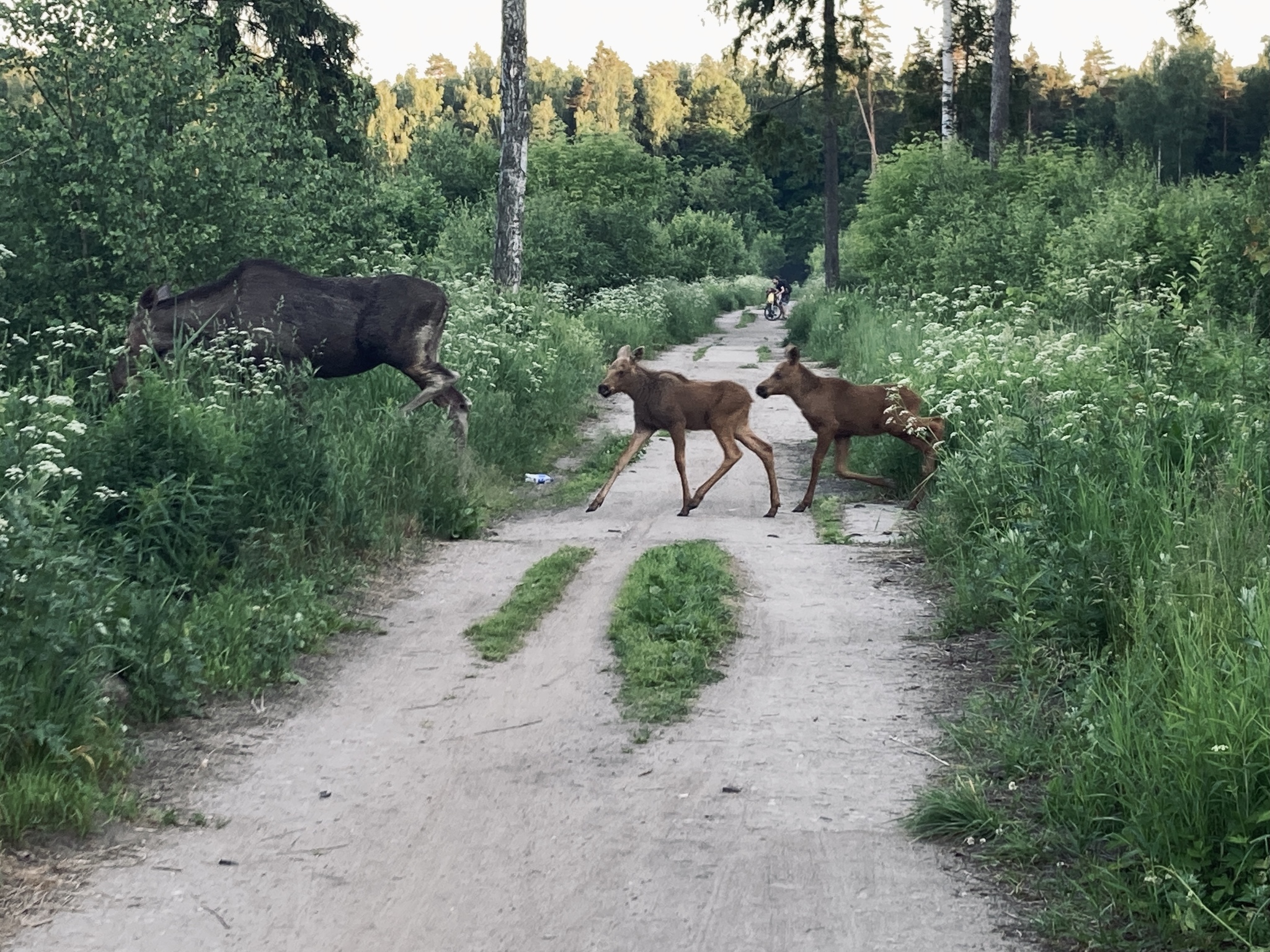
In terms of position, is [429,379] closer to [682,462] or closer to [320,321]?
[320,321]

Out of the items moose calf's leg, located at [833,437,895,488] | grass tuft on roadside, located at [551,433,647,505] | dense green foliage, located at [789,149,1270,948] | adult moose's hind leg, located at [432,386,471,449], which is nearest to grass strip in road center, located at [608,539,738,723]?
dense green foliage, located at [789,149,1270,948]

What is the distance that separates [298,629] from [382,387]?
21.4 ft

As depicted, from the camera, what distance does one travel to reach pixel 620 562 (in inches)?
384

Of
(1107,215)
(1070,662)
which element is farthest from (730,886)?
(1107,215)

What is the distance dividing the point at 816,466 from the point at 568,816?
7.35 m

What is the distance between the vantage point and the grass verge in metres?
10.7

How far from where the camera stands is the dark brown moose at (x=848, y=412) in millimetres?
11789

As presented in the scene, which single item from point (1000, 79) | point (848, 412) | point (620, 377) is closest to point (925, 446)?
point (848, 412)

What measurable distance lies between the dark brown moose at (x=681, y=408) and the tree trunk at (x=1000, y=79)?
717 inches

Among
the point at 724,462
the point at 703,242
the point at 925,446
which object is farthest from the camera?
the point at 703,242

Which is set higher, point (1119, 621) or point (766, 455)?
point (766, 455)

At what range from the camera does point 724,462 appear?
40.4 feet

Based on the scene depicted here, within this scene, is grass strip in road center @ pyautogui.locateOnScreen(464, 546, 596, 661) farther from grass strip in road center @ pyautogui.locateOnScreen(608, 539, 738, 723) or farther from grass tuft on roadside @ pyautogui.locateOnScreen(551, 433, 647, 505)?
grass tuft on roadside @ pyautogui.locateOnScreen(551, 433, 647, 505)

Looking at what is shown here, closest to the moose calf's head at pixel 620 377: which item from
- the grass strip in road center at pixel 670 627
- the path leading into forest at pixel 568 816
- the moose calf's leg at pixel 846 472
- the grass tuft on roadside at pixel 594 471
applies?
the grass tuft on roadside at pixel 594 471
